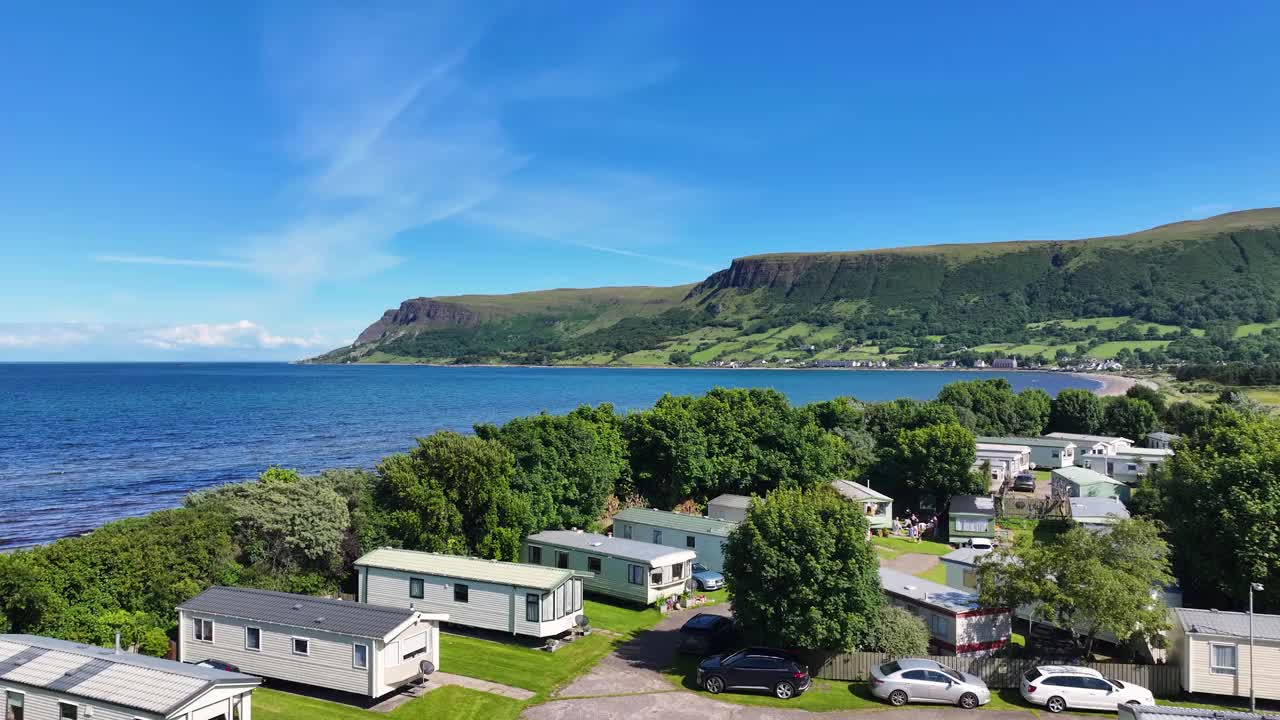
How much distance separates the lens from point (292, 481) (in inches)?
1281

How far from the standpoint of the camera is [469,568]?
29.2m

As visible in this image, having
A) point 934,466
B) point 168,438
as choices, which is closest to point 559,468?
point 934,466

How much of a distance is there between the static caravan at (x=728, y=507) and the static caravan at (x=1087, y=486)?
89.3 ft

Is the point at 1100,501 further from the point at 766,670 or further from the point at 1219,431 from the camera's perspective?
the point at 766,670

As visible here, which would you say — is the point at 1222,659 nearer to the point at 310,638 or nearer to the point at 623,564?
the point at 623,564

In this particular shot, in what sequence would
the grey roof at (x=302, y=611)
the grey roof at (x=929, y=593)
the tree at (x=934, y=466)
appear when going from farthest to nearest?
the tree at (x=934, y=466), the grey roof at (x=929, y=593), the grey roof at (x=302, y=611)

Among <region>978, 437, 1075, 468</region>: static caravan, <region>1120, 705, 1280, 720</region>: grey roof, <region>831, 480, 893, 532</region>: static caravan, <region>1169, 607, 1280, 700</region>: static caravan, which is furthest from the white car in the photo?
<region>978, 437, 1075, 468</region>: static caravan

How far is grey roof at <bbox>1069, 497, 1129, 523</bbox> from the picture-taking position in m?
47.8

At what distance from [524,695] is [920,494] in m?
42.1

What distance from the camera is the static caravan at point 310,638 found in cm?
2212

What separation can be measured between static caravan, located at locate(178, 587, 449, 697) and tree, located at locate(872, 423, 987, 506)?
1653 inches

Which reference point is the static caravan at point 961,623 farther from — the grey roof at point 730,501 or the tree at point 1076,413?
the tree at point 1076,413

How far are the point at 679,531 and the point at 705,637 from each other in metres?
13.0

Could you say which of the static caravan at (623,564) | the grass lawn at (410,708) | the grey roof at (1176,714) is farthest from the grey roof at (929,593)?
the grass lawn at (410,708)
